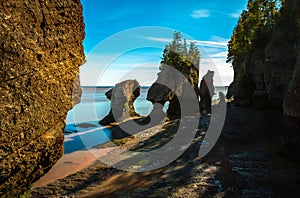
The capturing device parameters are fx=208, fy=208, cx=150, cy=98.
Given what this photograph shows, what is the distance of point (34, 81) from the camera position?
377 cm

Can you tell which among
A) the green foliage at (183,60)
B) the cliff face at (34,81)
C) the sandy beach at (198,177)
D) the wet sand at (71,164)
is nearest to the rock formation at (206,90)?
the green foliage at (183,60)

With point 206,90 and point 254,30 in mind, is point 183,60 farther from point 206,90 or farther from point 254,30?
point 254,30

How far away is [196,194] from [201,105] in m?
25.0

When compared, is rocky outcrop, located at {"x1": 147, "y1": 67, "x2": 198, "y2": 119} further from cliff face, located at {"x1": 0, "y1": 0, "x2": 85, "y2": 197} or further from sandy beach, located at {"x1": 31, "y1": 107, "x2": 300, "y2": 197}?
cliff face, located at {"x1": 0, "y1": 0, "x2": 85, "y2": 197}

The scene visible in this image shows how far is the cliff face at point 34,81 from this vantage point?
133 inches

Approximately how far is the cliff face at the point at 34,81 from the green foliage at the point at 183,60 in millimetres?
26839

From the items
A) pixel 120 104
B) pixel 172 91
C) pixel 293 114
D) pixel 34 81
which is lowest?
pixel 120 104

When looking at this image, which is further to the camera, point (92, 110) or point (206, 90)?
point (92, 110)

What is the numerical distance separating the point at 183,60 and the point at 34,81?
30228mm

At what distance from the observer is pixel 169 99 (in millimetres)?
29453

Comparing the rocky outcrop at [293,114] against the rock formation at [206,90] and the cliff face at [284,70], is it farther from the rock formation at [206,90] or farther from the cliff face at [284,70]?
the rock formation at [206,90]

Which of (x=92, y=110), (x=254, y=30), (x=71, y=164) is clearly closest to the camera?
(x=71, y=164)

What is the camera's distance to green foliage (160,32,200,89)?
31797 mm

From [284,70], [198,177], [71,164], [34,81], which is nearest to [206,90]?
[284,70]
